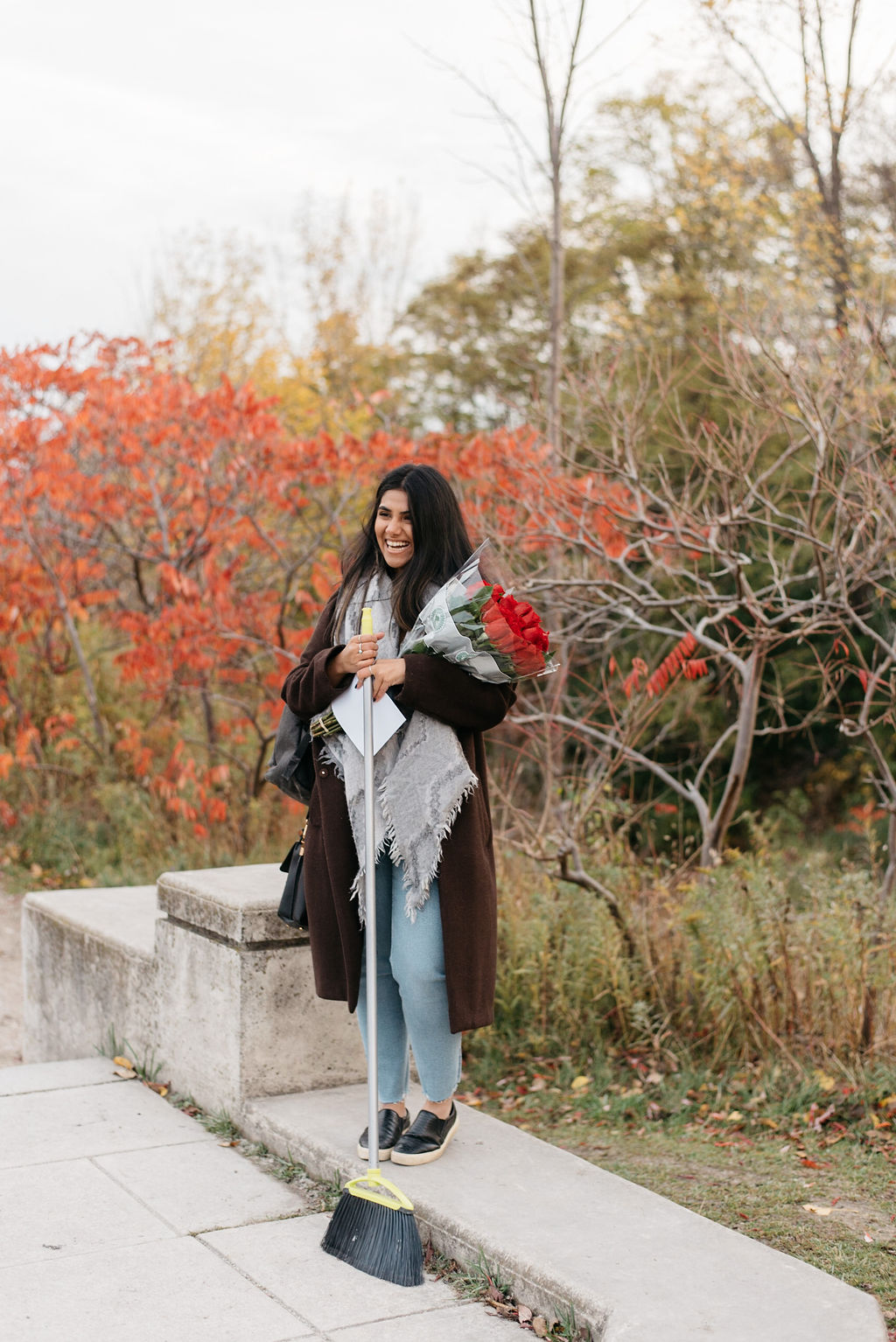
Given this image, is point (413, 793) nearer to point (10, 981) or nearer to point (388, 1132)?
point (388, 1132)

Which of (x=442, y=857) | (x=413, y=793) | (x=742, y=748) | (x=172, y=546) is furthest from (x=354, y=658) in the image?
(x=172, y=546)

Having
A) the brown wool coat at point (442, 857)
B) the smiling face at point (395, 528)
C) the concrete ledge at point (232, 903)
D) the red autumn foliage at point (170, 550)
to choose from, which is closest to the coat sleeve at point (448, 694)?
the brown wool coat at point (442, 857)

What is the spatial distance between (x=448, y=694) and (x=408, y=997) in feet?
2.64

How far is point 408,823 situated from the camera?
3242 mm

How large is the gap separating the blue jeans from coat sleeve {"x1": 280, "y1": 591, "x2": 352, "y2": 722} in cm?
44

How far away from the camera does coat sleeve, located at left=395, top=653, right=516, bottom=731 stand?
318 cm

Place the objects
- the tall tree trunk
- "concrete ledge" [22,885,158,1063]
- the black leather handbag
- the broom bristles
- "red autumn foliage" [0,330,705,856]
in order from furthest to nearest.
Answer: "red autumn foliage" [0,330,705,856] → the tall tree trunk → "concrete ledge" [22,885,158,1063] → the black leather handbag → the broom bristles

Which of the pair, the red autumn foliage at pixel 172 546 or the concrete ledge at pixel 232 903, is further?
the red autumn foliage at pixel 172 546

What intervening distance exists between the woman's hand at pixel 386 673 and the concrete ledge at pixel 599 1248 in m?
1.24

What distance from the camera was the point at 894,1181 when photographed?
3633mm

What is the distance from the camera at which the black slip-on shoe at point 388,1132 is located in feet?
11.0

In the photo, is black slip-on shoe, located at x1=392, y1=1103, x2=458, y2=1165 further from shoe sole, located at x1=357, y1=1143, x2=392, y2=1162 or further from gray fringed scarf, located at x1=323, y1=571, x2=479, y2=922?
gray fringed scarf, located at x1=323, y1=571, x2=479, y2=922

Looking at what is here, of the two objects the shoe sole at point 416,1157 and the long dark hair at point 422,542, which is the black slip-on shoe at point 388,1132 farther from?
the long dark hair at point 422,542

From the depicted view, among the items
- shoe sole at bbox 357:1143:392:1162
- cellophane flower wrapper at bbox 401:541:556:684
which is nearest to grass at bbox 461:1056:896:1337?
shoe sole at bbox 357:1143:392:1162
